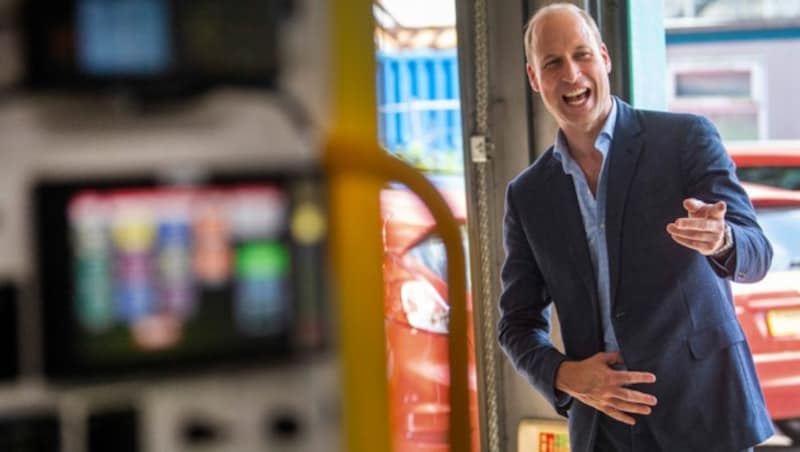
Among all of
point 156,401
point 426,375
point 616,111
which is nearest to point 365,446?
point 156,401

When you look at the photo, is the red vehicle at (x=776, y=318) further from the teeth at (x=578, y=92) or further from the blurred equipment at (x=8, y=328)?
the blurred equipment at (x=8, y=328)

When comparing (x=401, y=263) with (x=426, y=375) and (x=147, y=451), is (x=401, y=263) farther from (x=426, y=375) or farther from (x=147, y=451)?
(x=147, y=451)

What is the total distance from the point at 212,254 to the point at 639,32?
2.44 metres

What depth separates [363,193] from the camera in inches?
45.0

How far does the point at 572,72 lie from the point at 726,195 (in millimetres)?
471

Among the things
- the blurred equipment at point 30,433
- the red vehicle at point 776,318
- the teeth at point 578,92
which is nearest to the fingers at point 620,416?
the teeth at point 578,92

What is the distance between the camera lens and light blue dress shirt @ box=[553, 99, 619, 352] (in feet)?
8.45

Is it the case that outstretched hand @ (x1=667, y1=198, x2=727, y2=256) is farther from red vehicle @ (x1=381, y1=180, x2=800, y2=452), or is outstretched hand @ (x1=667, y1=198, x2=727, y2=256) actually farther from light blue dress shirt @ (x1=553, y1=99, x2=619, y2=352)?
red vehicle @ (x1=381, y1=180, x2=800, y2=452)

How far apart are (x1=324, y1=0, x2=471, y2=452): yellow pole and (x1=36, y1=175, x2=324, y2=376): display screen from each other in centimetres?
5

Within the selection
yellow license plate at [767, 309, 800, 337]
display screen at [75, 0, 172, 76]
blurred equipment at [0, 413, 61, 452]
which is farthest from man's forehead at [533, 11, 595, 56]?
blurred equipment at [0, 413, 61, 452]

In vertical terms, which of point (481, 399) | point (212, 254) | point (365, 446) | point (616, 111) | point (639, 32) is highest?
point (639, 32)

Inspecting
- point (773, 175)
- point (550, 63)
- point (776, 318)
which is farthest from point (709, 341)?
point (773, 175)

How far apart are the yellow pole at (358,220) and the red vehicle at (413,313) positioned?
6.96 feet

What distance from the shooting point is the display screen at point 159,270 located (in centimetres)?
109
